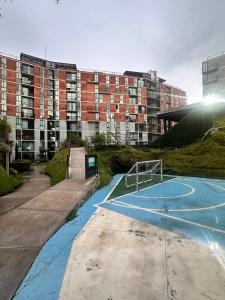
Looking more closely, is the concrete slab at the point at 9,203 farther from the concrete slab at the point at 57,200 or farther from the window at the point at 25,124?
the window at the point at 25,124

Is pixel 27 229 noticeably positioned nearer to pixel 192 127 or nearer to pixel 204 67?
pixel 192 127

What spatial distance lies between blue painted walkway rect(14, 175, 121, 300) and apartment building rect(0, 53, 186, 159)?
46.0 meters

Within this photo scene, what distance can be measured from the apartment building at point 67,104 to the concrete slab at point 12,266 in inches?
1859

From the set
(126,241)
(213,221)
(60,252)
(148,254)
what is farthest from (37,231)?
(213,221)

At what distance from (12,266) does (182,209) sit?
20.7 feet

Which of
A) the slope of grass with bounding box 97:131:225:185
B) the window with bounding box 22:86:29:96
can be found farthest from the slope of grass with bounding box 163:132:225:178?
the window with bounding box 22:86:29:96

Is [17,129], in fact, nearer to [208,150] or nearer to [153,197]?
[208,150]

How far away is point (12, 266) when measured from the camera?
14.6 ft

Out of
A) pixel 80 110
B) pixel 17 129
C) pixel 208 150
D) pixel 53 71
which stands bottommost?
pixel 208 150

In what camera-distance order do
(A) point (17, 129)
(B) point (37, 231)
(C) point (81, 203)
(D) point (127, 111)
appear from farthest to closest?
(D) point (127, 111)
(A) point (17, 129)
(C) point (81, 203)
(B) point (37, 231)

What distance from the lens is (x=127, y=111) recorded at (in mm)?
69125

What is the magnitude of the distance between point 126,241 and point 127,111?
65225 mm

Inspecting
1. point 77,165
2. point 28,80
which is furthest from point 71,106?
point 77,165

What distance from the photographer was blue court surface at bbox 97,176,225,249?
633 cm
